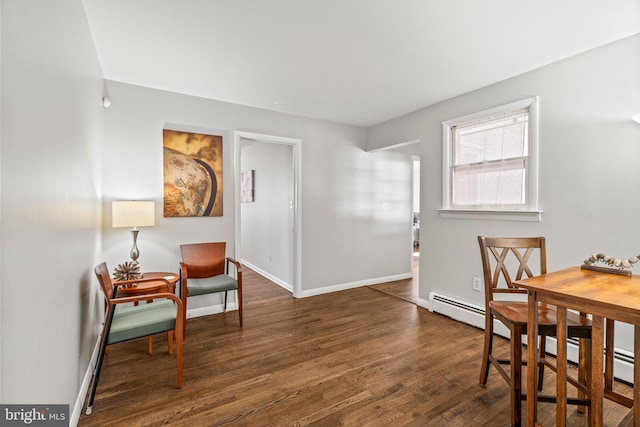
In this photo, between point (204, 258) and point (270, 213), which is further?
point (270, 213)

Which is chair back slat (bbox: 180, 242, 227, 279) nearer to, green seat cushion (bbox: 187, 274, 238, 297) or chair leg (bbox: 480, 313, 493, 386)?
green seat cushion (bbox: 187, 274, 238, 297)

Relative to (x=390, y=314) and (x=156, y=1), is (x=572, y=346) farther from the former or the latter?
(x=156, y=1)

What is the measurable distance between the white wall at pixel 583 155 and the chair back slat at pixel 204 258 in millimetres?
2761

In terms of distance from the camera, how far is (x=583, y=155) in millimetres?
2342

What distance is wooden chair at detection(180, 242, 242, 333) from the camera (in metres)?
2.88

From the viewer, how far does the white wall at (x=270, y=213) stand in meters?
4.43

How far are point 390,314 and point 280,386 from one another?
1.75m

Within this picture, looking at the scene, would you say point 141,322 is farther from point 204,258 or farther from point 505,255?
point 505,255

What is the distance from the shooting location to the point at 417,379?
84.1 inches

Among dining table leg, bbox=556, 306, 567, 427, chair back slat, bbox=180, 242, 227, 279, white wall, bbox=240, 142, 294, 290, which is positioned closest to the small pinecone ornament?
chair back slat, bbox=180, 242, 227, 279

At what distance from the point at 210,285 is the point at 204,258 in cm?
46

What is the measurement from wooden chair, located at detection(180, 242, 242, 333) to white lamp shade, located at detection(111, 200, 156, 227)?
56 cm

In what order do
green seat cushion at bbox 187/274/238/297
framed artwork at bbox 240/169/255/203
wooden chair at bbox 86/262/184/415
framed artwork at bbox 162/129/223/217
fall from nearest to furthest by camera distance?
wooden chair at bbox 86/262/184/415 → green seat cushion at bbox 187/274/238/297 → framed artwork at bbox 162/129/223/217 → framed artwork at bbox 240/169/255/203

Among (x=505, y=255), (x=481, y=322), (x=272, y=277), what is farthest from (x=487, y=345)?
(x=272, y=277)
